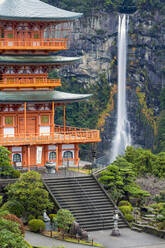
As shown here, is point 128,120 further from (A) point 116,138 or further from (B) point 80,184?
(B) point 80,184

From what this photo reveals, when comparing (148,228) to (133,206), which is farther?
→ (133,206)

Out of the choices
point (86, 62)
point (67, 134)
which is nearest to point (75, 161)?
point (67, 134)

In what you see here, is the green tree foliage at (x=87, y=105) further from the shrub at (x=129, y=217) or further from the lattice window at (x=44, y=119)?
the shrub at (x=129, y=217)

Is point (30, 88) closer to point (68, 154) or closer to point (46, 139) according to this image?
point (46, 139)

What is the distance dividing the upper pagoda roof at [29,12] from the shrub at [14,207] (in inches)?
538

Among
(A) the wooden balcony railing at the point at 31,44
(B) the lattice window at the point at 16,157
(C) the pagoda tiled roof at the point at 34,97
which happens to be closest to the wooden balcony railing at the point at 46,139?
(B) the lattice window at the point at 16,157

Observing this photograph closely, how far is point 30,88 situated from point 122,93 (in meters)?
53.4

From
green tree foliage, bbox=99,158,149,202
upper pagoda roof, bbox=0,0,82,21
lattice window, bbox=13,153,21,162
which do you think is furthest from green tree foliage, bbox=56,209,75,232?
upper pagoda roof, bbox=0,0,82,21

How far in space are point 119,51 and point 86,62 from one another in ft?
18.3

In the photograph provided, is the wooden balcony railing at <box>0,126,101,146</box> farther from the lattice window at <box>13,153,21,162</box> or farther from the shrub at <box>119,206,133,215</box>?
the shrub at <box>119,206,133,215</box>

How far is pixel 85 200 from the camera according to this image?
50.1 meters

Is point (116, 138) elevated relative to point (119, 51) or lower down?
lower down

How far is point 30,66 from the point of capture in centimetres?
5628

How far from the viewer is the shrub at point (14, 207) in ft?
155
